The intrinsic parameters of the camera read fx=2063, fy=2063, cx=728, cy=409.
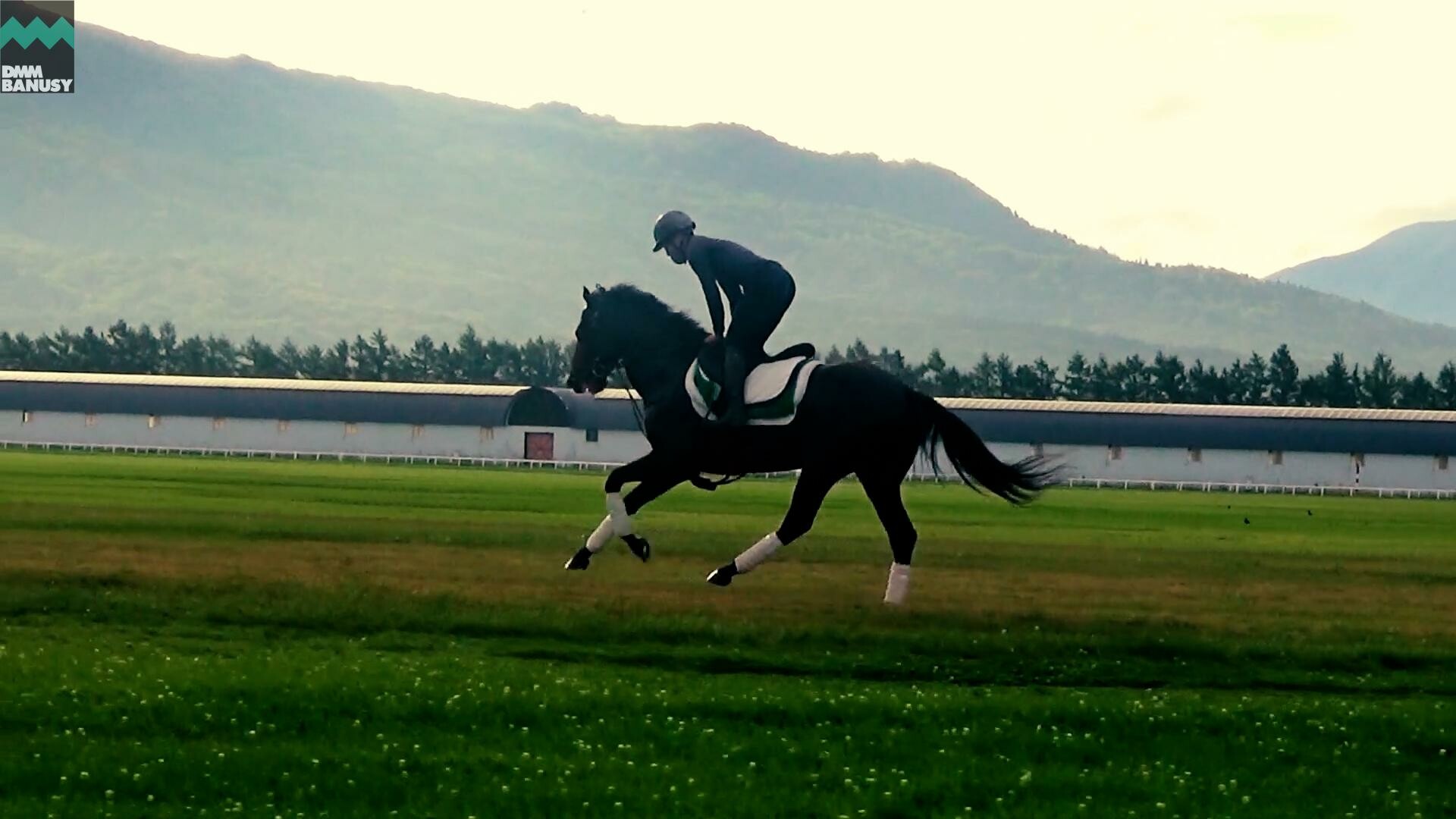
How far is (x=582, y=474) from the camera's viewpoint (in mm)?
92688

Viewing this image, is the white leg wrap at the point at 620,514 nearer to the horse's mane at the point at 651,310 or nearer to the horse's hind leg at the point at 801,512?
the horse's hind leg at the point at 801,512

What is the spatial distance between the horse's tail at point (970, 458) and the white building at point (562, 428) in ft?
296

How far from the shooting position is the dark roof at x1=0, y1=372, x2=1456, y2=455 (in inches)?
4560

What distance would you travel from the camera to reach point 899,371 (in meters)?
154

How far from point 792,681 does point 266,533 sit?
17.7 metres

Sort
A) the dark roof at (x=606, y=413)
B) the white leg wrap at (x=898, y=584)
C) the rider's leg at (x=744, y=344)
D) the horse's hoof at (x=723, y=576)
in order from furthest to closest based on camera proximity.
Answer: the dark roof at (x=606, y=413), the horse's hoof at (x=723, y=576), the white leg wrap at (x=898, y=584), the rider's leg at (x=744, y=344)

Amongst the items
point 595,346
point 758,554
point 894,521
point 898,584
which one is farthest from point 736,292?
point 898,584

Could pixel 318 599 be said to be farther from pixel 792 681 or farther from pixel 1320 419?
pixel 1320 419

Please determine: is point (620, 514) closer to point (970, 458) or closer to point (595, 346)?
point (595, 346)

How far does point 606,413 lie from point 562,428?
117 inches

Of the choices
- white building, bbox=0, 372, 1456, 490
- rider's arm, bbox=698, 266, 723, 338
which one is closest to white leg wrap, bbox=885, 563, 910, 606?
rider's arm, bbox=698, 266, 723, 338

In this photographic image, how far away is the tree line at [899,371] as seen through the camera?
15950 cm

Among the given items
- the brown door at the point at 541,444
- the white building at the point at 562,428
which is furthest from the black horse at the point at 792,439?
the brown door at the point at 541,444

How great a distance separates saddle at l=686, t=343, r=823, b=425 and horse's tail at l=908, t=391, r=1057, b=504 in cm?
142
